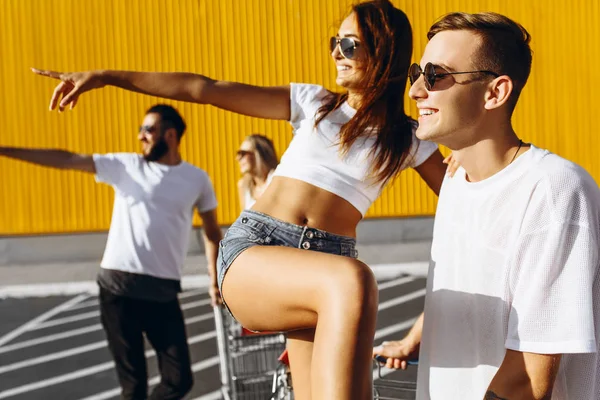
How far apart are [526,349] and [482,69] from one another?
2.11 feet

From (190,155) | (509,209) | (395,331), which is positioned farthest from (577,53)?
(509,209)

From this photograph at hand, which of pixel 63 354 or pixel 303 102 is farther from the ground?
pixel 303 102

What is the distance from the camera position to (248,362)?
4.77 meters

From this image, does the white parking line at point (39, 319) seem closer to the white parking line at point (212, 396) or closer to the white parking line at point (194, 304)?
the white parking line at point (194, 304)

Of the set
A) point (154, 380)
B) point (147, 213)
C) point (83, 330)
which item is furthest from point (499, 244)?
point (83, 330)

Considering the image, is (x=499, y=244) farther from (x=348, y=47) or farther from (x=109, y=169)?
(x=109, y=169)

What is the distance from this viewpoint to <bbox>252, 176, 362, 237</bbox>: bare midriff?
2510mm

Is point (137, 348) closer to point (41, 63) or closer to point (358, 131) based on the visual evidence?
point (358, 131)

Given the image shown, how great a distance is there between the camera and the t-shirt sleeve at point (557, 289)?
1680mm

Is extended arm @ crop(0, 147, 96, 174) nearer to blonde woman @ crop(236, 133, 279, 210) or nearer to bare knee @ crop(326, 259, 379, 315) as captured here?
blonde woman @ crop(236, 133, 279, 210)

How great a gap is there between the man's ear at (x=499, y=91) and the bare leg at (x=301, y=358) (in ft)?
2.67

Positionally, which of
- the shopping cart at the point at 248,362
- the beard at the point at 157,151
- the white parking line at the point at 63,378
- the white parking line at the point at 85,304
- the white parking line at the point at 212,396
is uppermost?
the beard at the point at 157,151

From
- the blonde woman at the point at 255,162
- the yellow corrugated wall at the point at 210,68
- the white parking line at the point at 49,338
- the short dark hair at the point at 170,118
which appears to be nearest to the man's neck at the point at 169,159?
the short dark hair at the point at 170,118

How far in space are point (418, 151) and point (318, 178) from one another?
0.43 m
